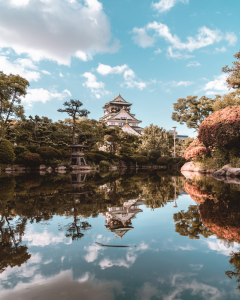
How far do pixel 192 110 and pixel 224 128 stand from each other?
18.9m

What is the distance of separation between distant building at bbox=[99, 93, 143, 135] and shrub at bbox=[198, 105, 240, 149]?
2878cm

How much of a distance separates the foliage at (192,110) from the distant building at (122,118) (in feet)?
38.0

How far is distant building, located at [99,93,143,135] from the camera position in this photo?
142 feet

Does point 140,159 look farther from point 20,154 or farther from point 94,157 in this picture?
point 20,154

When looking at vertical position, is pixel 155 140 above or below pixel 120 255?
above

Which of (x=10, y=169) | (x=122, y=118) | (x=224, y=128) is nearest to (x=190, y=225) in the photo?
(x=224, y=128)

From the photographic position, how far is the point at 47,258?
1907mm

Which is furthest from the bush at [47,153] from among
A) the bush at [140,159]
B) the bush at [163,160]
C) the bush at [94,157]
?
the bush at [163,160]

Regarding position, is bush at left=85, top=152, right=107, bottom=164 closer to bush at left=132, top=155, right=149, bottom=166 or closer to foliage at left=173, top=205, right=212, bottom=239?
bush at left=132, top=155, right=149, bottom=166

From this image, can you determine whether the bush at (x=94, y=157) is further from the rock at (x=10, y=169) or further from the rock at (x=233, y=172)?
the rock at (x=233, y=172)

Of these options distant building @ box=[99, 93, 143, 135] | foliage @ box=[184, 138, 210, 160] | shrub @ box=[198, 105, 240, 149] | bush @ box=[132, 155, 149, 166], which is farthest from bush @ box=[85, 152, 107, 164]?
distant building @ box=[99, 93, 143, 135]

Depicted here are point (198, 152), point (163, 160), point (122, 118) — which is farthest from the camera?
point (122, 118)

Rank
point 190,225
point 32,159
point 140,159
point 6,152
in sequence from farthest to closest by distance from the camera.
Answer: point 140,159
point 32,159
point 6,152
point 190,225

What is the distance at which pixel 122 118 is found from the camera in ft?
153
